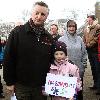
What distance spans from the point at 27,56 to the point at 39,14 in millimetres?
508

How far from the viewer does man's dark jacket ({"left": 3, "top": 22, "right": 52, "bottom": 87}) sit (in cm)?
425

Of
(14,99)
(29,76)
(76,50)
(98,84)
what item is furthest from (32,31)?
(98,84)

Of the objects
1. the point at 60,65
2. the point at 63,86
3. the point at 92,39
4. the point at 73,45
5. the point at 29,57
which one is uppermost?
the point at 92,39

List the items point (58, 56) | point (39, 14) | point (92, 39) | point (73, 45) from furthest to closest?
point (92, 39), point (73, 45), point (58, 56), point (39, 14)

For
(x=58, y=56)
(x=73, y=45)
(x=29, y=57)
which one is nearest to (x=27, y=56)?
(x=29, y=57)

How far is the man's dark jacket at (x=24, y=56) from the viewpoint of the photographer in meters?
4.25

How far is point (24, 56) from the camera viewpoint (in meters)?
4.25

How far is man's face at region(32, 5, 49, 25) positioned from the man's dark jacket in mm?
120

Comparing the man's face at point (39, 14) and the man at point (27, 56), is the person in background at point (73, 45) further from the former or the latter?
the man's face at point (39, 14)

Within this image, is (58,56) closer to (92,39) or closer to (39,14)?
(39,14)

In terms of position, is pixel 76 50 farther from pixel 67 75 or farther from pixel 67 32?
pixel 67 75

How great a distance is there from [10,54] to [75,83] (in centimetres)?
107

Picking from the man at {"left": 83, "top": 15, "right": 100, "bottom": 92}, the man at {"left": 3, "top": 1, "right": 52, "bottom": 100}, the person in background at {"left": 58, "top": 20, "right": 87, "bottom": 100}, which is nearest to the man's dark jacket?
the man at {"left": 3, "top": 1, "right": 52, "bottom": 100}

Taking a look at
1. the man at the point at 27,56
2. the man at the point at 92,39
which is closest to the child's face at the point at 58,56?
the man at the point at 27,56
